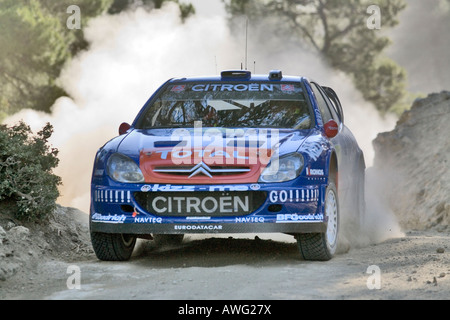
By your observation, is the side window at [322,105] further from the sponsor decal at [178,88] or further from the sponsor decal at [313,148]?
the sponsor decal at [178,88]

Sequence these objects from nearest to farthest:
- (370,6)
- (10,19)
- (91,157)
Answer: (91,157) < (10,19) < (370,6)

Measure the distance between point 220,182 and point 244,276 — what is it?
87cm

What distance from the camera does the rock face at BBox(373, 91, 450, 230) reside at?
14.5m

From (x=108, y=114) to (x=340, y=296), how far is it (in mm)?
23584

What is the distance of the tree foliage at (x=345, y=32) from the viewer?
4203cm

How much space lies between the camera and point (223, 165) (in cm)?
745

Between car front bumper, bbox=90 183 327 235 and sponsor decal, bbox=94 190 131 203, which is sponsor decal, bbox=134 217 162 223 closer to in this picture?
car front bumper, bbox=90 183 327 235

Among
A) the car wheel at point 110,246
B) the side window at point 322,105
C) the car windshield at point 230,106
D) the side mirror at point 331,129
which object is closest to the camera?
the car wheel at point 110,246

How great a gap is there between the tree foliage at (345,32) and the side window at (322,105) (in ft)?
105

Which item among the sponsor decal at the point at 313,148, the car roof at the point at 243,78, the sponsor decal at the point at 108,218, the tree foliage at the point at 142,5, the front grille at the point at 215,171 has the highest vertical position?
the tree foliage at the point at 142,5

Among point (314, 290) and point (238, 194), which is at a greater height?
point (238, 194)

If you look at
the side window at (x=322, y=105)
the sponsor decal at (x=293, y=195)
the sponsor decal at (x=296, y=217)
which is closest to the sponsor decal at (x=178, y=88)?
the side window at (x=322, y=105)

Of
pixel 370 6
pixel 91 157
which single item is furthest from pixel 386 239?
pixel 370 6
